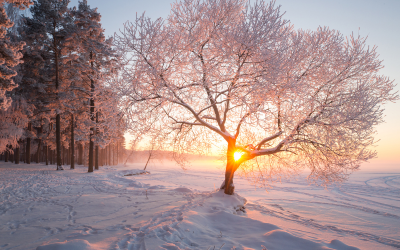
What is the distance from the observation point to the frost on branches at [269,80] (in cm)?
634

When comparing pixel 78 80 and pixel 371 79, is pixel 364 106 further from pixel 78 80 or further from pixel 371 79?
pixel 78 80

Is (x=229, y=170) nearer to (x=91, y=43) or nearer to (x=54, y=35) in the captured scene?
(x=91, y=43)

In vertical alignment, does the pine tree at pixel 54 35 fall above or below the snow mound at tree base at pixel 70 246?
above

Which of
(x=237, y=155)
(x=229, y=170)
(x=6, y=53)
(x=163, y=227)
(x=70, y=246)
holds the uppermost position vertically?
(x=6, y=53)

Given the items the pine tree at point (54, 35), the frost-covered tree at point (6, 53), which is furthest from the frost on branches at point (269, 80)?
the pine tree at point (54, 35)

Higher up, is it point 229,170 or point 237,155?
point 237,155

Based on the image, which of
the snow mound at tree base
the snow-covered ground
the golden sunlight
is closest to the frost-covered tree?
the snow-covered ground

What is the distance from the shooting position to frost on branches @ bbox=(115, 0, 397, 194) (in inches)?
250

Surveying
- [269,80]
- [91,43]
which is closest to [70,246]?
[269,80]

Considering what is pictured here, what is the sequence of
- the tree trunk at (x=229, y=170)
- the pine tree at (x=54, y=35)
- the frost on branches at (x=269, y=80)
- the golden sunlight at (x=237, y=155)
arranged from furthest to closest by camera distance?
the pine tree at (x=54, y=35) < the golden sunlight at (x=237, y=155) < the tree trunk at (x=229, y=170) < the frost on branches at (x=269, y=80)

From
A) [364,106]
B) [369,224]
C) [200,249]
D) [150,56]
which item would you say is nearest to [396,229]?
[369,224]


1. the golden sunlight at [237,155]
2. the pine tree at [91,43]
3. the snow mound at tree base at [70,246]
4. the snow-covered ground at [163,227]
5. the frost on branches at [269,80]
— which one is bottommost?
the snow-covered ground at [163,227]

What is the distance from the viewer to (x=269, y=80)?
6211 mm

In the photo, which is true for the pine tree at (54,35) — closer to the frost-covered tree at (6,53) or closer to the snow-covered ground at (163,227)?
the frost-covered tree at (6,53)
